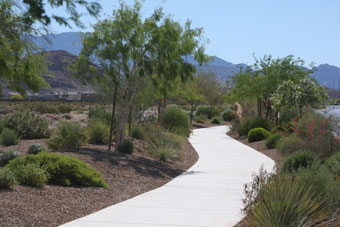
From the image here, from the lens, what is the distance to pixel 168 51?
15328 millimetres

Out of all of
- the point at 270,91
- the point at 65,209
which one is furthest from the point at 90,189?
the point at 270,91

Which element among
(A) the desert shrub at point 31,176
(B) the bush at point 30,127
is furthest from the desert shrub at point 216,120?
(A) the desert shrub at point 31,176

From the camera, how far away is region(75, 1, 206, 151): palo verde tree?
15.5 meters

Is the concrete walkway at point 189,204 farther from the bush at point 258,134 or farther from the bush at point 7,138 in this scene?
the bush at point 258,134

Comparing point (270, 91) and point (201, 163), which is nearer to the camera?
point (201, 163)

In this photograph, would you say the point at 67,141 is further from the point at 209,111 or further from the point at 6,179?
the point at 209,111

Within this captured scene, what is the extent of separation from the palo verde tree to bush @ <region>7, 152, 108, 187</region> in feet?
17.6

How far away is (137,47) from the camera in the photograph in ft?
52.6

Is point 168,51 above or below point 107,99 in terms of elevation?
above

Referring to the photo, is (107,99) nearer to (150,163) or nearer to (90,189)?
(150,163)

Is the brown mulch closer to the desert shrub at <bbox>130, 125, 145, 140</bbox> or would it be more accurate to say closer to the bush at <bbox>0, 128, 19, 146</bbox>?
the bush at <bbox>0, 128, 19, 146</bbox>

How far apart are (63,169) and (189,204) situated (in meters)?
3.00

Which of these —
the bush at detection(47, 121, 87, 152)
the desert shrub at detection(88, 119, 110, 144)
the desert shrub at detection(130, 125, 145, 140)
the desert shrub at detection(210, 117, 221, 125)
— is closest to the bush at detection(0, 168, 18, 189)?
the bush at detection(47, 121, 87, 152)

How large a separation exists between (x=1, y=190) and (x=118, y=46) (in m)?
7.99
